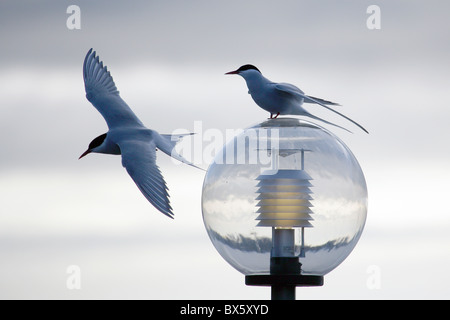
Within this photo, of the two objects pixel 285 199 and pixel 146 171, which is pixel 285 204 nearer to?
pixel 285 199

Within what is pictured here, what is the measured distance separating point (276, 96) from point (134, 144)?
4.85 ft

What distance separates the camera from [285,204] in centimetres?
673

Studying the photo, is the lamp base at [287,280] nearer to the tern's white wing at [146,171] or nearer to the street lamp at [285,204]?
the street lamp at [285,204]

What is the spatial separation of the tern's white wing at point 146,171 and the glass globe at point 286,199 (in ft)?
3.16

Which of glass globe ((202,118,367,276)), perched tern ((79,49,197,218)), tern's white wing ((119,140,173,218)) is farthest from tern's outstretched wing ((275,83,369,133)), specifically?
tern's white wing ((119,140,173,218))


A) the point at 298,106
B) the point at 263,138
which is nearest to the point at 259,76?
the point at 298,106

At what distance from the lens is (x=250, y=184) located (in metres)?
6.85
